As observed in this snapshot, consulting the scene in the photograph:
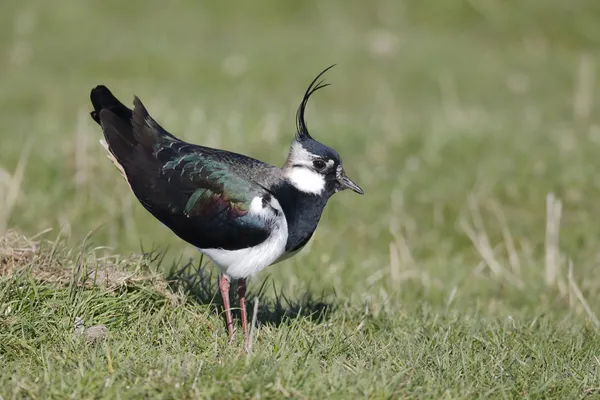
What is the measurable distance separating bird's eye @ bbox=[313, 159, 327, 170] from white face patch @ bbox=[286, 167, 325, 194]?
0.04 metres

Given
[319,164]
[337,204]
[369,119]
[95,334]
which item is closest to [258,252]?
[319,164]

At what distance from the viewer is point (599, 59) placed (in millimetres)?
15820

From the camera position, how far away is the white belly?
5.17 meters

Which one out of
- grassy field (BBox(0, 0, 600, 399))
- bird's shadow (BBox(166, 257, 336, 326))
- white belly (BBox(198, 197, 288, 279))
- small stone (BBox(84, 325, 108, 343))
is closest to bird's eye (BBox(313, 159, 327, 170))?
white belly (BBox(198, 197, 288, 279))

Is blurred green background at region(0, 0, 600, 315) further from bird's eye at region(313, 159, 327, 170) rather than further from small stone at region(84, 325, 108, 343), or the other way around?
small stone at region(84, 325, 108, 343)

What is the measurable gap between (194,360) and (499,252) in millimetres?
5122

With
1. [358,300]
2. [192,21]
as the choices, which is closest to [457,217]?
[358,300]

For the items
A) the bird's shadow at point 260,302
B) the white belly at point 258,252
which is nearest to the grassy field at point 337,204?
the bird's shadow at point 260,302

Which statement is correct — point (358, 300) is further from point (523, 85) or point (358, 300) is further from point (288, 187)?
point (523, 85)

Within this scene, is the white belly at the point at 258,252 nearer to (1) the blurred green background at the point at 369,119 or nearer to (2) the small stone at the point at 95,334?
(2) the small stone at the point at 95,334

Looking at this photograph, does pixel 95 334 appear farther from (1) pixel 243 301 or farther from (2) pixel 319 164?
(2) pixel 319 164

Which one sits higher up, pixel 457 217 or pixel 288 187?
pixel 288 187

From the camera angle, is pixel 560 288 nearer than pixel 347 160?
Yes

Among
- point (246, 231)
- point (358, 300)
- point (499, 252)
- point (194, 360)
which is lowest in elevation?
point (499, 252)
